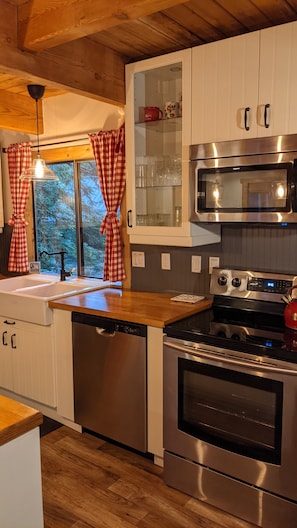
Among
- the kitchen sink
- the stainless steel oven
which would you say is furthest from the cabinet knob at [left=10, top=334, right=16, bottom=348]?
the stainless steel oven

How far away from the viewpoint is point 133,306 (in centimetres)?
260

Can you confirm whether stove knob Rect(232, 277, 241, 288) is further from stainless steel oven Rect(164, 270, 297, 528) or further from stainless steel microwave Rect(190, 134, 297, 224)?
stainless steel microwave Rect(190, 134, 297, 224)

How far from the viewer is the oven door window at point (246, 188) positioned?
7.01 feet

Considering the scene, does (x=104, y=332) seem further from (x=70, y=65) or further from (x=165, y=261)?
(x=70, y=65)

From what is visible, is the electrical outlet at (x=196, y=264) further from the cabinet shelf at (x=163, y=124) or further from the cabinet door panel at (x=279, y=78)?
the cabinet door panel at (x=279, y=78)

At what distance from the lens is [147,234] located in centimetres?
271

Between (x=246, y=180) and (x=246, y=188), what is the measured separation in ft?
0.14

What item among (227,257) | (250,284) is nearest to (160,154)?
(227,257)

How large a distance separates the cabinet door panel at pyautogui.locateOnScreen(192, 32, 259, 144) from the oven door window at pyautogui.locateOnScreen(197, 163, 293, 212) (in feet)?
0.63

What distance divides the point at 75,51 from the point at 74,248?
1674mm

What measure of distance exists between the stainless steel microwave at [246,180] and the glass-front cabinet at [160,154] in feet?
0.34

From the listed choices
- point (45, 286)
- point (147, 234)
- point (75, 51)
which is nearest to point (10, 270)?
point (45, 286)

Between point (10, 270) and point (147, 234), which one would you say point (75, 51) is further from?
point (10, 270)

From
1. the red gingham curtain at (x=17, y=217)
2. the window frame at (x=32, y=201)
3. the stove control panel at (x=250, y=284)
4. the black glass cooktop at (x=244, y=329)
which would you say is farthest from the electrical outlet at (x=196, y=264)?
the red gingham curtain at (x=17, y=217)
